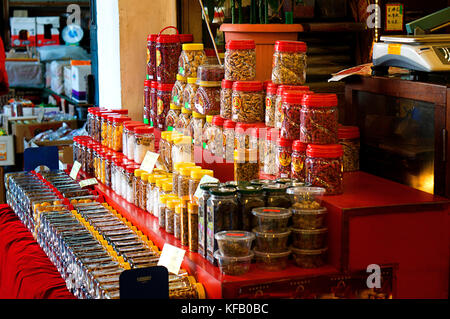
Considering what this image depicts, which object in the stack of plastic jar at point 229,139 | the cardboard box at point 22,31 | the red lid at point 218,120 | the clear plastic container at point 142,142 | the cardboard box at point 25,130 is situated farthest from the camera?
the cardboard box at point 22,31

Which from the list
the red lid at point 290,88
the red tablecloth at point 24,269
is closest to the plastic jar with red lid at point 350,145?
the red lid at point 290,88

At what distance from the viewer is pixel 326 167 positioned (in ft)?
7.34

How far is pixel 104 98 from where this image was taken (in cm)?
462

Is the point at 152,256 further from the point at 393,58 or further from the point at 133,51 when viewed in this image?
the point at 133,51

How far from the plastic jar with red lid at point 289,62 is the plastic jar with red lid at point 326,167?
50 centimetres

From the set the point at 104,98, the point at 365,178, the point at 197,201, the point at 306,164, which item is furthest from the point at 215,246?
the point at 104,98

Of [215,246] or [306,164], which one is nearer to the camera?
[215,246]

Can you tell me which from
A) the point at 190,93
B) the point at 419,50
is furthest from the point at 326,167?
the point at 190,93

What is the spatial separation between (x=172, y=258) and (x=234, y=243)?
1.10 feet

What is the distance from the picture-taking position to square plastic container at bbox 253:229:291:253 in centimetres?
206

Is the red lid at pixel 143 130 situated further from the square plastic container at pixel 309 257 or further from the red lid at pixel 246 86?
the square plastic container at pixel 309 257

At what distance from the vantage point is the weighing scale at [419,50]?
2.24 m

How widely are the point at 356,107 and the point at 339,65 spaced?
1703 mm

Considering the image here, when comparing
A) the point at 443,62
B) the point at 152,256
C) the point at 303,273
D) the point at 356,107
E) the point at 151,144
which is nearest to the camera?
the point at 303,273
